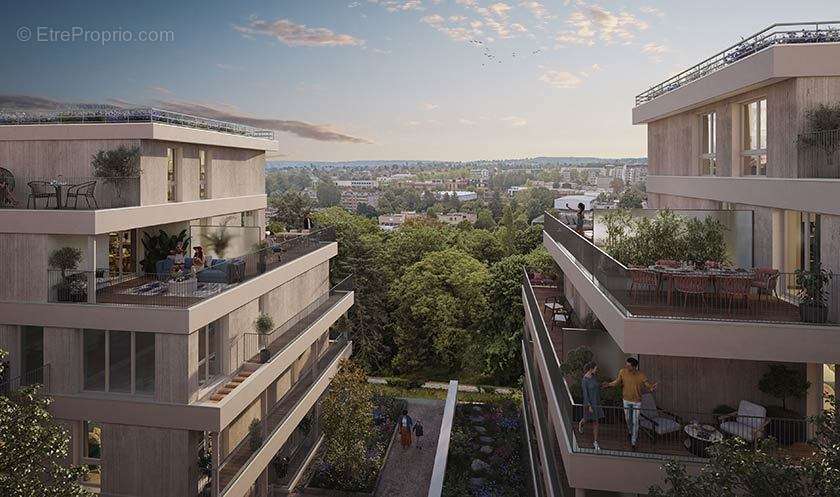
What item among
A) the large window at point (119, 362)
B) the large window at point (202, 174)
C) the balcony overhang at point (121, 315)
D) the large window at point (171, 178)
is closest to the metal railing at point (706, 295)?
the balcony overhang at point (121, 315)

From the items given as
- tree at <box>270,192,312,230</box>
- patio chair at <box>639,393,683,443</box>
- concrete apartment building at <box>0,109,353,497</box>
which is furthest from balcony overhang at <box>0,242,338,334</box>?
tree at <box>270,192,312,230</box>

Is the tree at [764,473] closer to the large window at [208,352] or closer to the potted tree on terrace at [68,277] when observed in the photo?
the large window at [208,352]

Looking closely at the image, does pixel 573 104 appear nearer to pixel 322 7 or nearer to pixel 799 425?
pixel 322 7

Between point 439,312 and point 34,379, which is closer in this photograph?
point 34,379

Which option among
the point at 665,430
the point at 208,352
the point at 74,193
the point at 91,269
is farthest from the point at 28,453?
the point at 665,430

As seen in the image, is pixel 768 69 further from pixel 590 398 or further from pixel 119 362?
pixel 119 362

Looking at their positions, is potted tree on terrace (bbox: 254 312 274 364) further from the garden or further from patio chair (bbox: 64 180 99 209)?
the garden
